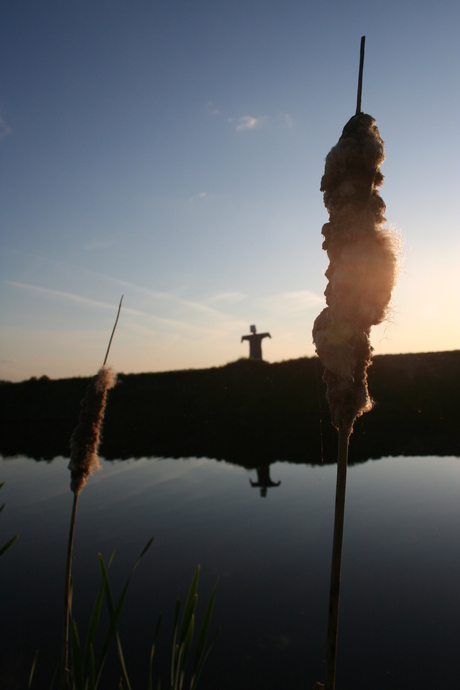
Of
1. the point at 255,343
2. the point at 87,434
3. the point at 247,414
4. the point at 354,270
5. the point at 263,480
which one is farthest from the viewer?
the point at 255,343

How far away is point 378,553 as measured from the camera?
6930mm

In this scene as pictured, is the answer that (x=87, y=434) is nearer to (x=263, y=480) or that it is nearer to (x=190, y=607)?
(x=190, y=607)

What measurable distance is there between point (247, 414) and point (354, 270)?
72.3 ft

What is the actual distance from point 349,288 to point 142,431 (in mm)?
22191

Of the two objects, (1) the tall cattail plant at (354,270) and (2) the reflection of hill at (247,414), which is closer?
(1) the tall cattail plant at (354,270)

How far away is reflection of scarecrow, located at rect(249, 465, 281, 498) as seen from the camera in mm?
11027

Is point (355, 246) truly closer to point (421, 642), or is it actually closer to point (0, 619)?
point (421, 642)

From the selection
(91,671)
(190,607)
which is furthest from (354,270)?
(91,671)

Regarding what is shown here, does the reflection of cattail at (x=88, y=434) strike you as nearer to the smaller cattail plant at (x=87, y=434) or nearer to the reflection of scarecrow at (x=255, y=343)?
the smaller cattail plant at (x=87, y=434)

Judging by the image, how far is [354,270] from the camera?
2.16m

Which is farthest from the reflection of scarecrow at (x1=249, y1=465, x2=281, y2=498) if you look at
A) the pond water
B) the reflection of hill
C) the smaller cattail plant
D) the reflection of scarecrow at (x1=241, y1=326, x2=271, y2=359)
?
the reflection of scarecrow at (x1=241, y1=326, x2=271, y2=359)

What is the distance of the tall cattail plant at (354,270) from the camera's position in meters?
2.15

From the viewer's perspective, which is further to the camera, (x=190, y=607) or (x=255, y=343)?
(x=255, y=343)

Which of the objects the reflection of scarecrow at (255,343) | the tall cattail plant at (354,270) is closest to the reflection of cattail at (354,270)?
the tall cattail plant at (354,270)
